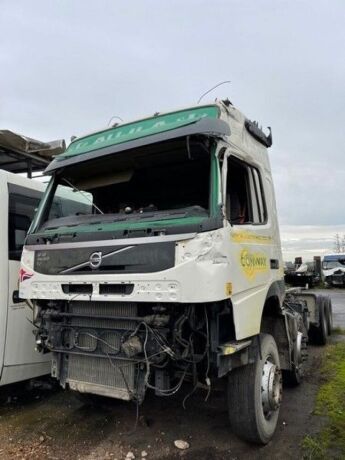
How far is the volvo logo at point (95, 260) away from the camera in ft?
11.8

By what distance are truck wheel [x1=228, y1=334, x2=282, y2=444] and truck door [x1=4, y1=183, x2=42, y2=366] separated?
2.35m

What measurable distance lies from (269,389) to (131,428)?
1.49 metres

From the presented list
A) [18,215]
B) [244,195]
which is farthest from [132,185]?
[18,215]

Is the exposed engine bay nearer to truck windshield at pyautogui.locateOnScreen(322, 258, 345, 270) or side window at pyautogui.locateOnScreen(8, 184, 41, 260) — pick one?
side window at pyautogui.locateOnScreen(8, 184, 41, 260)

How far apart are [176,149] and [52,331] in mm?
2006

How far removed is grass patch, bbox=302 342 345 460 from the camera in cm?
391

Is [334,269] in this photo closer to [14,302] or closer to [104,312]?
[14,302]

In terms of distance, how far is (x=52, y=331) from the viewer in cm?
400

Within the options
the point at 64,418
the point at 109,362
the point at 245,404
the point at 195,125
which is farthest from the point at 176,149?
the point at 64,418

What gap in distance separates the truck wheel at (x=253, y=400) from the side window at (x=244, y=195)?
4.01ft

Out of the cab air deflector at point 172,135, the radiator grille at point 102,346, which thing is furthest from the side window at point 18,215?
the radiator grille at point 102,346

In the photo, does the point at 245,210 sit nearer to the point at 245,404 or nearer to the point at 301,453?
the point at 245,404

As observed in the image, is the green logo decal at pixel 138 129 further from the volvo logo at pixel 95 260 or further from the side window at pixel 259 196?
the volvo logo at pixel 95 260

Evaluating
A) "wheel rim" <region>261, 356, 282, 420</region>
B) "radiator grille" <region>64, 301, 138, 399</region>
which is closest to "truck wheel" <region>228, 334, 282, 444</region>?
A: "wheel rim" <region>261, 356, 282, 420</region>
